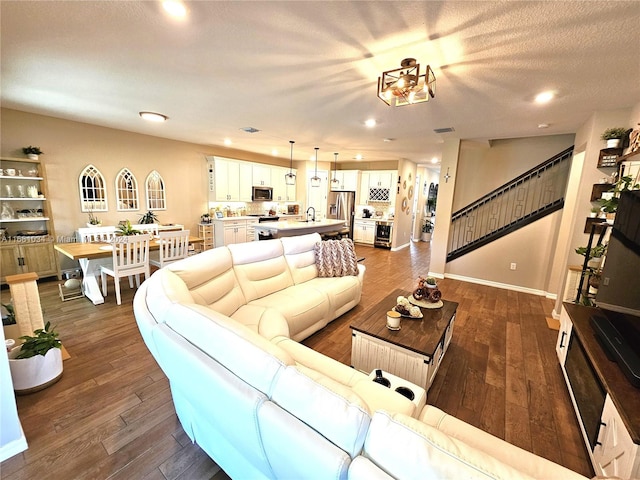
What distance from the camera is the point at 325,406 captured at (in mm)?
831

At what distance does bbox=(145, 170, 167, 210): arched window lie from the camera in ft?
18.1

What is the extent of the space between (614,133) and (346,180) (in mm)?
6173

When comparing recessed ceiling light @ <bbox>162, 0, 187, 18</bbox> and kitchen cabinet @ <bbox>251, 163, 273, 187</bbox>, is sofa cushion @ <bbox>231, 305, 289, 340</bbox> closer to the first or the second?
recessed ceiling light @ <bbox>162, 0, 187, 18</bbox>

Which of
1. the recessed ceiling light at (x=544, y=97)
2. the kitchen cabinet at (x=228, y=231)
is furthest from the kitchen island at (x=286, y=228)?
the recessed ceiling light at (x=544, y=97)

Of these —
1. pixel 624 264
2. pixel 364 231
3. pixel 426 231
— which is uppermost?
pixel 624 264

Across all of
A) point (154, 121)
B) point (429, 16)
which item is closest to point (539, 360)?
point (429, 16)

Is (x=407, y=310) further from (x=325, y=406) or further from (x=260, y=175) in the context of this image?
(x=260, y=175)

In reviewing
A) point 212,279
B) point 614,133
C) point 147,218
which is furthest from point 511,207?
point 147,218

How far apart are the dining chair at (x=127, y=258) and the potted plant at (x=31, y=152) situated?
2.12m

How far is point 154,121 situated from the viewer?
420cm

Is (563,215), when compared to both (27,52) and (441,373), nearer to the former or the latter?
(441,373)

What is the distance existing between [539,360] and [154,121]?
5.96 meters

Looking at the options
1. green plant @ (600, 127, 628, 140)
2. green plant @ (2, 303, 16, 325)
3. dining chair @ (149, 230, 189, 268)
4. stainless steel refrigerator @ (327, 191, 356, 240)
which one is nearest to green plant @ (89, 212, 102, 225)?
dining chair @ (149, 230, 189, 268)

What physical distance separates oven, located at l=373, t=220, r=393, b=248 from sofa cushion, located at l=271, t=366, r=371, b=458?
7.24 metres
